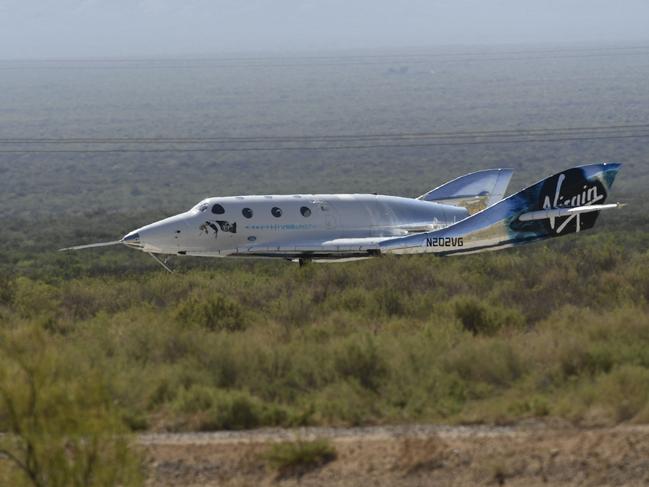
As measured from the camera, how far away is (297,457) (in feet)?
45.4

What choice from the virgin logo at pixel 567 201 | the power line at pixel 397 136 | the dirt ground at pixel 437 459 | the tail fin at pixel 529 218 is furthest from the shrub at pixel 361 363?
the power line at pixel 397 136

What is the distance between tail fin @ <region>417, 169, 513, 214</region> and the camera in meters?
37.8

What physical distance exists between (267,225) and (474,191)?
8140 millimetres

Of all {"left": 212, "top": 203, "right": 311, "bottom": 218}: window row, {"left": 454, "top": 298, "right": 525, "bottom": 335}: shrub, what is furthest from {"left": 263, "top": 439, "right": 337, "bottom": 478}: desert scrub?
{"left": 212, "top": 203, "right": 311, "bottom": 218}: window row

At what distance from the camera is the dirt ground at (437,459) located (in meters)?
13.4

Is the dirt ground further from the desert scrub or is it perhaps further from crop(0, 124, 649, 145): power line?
crop(0, 124, 649, 145): power line

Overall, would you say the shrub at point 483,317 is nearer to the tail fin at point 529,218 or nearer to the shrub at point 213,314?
the shrub at point 213,314

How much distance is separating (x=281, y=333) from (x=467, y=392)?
15.7 feet

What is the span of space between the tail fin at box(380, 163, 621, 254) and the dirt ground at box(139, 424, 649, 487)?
54.4 ft

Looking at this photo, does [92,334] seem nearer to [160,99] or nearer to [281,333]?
[281,333]

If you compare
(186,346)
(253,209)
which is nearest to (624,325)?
(186,346)

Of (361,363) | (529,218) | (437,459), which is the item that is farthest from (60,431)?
(529,218)

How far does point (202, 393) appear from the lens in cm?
1627

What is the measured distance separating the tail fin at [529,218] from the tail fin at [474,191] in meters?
6.27
